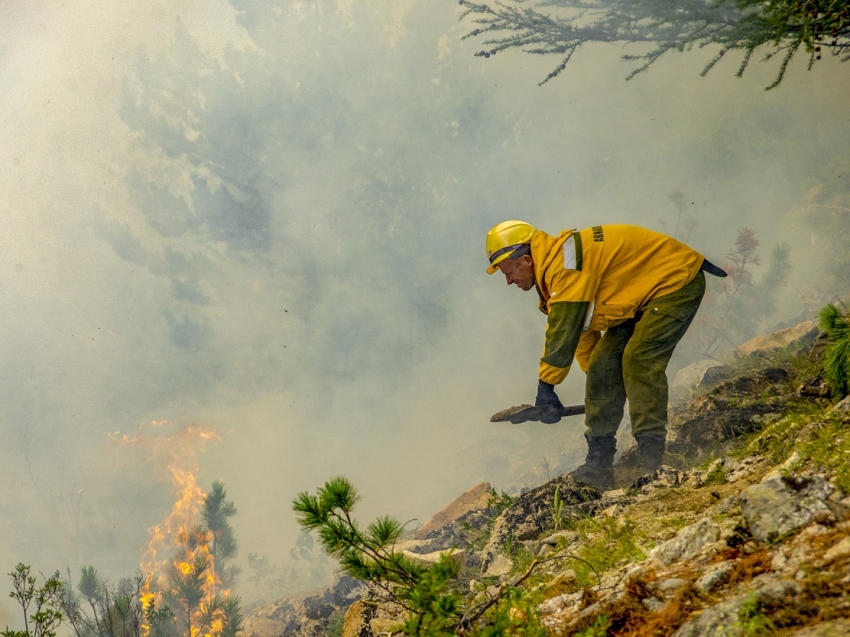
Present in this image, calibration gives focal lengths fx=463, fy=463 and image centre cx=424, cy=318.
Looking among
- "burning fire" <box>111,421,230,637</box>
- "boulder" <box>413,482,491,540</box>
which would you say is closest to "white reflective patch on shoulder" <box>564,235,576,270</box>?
"boulder" <box>413,482,491,540</box>

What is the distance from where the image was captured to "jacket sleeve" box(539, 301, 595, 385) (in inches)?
124

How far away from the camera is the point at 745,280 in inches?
901

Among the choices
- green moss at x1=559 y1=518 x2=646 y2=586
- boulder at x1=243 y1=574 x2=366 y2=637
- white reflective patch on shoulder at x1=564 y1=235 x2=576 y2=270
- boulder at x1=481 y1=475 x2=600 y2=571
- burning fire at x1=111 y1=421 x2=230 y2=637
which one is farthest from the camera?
burning fire at x1=111 y1=421 x2=230 y2=637

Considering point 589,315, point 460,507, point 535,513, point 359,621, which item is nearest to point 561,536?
point 535,513

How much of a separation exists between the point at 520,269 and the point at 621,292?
0.73m

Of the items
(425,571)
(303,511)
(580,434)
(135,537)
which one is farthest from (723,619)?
(135,537)

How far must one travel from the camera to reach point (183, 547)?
12.5m

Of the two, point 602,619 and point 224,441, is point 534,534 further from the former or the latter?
point 224,441

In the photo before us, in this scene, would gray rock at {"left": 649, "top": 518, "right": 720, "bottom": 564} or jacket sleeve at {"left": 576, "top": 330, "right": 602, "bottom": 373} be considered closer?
gray rock at {"left": 649, "top": 518, "right": 720, "bottom": 564}

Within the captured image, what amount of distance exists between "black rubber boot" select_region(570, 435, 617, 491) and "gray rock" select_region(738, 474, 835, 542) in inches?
102

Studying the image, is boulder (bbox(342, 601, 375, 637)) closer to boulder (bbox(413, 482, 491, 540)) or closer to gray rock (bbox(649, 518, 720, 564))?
gray rock (bbox(649, 518, 720, 564))

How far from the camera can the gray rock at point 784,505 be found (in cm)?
114

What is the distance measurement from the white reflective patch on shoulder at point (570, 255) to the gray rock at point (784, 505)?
2003 mm

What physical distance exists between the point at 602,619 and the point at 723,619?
24cm
